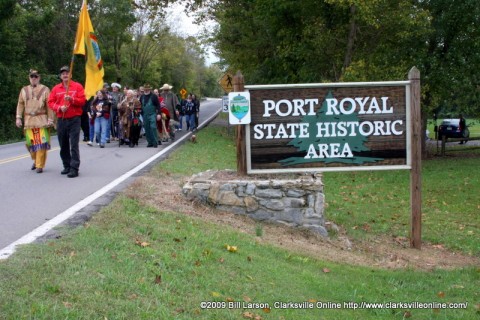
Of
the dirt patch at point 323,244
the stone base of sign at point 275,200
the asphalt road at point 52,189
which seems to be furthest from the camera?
the stone base of sign at point 275,200

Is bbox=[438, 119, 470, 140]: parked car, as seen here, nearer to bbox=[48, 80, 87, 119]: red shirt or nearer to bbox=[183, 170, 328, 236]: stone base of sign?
bbox=[48, 80, 87, 119]: red shirt

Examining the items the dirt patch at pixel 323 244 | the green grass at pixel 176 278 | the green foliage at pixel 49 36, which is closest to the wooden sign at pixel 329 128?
the dirt patch at pixel 323 244

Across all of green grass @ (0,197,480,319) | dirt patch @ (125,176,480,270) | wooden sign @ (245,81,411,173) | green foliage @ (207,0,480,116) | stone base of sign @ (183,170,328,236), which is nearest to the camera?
green grass @ (0,197,480,319)

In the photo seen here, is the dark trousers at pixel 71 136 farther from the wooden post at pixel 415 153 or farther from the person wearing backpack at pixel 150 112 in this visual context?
the person wearing backpack at pixel 150 112

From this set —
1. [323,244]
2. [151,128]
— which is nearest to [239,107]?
[323,244]

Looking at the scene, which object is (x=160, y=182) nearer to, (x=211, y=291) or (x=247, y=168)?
(x=247, y=168)

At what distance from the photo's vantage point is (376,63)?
71.6 ft

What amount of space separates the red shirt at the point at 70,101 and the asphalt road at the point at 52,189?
1167 mm

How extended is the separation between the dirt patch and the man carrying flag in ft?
5.94

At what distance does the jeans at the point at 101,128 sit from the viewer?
18.5 meters

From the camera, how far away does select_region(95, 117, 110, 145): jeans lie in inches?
730

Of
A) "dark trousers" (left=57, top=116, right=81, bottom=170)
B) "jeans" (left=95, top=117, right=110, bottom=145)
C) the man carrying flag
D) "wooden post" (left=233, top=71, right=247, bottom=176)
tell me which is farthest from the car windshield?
"wooden post" (left=233, top=71, right=247, bottom=176)

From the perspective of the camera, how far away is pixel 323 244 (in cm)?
895

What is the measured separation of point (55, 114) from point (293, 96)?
4654mm
